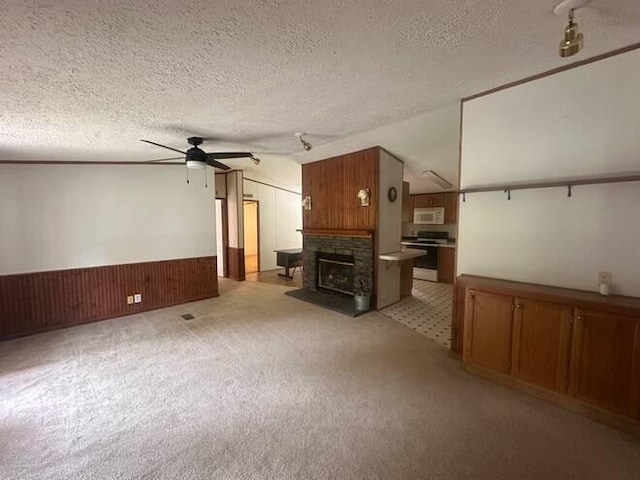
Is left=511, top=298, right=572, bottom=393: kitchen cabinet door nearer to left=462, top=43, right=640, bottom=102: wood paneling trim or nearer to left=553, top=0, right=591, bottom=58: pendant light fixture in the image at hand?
left=553, top=0, right=591, bottom=58: pendant light fixture

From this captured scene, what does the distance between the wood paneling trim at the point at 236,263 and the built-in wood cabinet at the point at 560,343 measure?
545 centimetres

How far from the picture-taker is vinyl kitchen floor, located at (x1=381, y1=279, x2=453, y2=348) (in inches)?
151

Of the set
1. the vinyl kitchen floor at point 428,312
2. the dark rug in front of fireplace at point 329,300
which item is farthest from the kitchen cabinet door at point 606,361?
the dark rug in front of fireplace at point 329,300

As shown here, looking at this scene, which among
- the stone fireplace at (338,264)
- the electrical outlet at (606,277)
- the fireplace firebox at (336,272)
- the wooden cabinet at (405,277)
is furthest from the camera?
the wooden cabinet at (405,277)

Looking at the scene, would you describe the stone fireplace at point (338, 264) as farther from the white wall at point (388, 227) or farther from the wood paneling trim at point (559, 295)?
the wood paneling trim at point (559, 295)

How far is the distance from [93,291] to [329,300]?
3.75 m

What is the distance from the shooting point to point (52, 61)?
1660mm

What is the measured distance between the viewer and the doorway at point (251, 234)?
801 centimetres

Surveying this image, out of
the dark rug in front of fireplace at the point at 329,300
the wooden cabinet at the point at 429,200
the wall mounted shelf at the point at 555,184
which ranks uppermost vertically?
the wooden cabinet at the point at 429,200

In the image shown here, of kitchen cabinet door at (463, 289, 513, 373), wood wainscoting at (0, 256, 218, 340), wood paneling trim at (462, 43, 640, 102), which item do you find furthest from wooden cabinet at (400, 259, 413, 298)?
wood wainscoting at (0, 256, 218, 340)

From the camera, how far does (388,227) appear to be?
4.96 metres

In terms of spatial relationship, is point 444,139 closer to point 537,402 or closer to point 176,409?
point 537,402

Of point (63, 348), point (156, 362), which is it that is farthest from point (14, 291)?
point (156, 362)

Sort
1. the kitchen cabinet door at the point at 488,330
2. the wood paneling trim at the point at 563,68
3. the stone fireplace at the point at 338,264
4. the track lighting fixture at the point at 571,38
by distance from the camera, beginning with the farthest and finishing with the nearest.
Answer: the stone fireplace at the point at 338,264, the kitchen cabinet door at the point at 488,330, the wood paneling trim at the point at 563,68, the track lighting fixture at the point at 571,38
